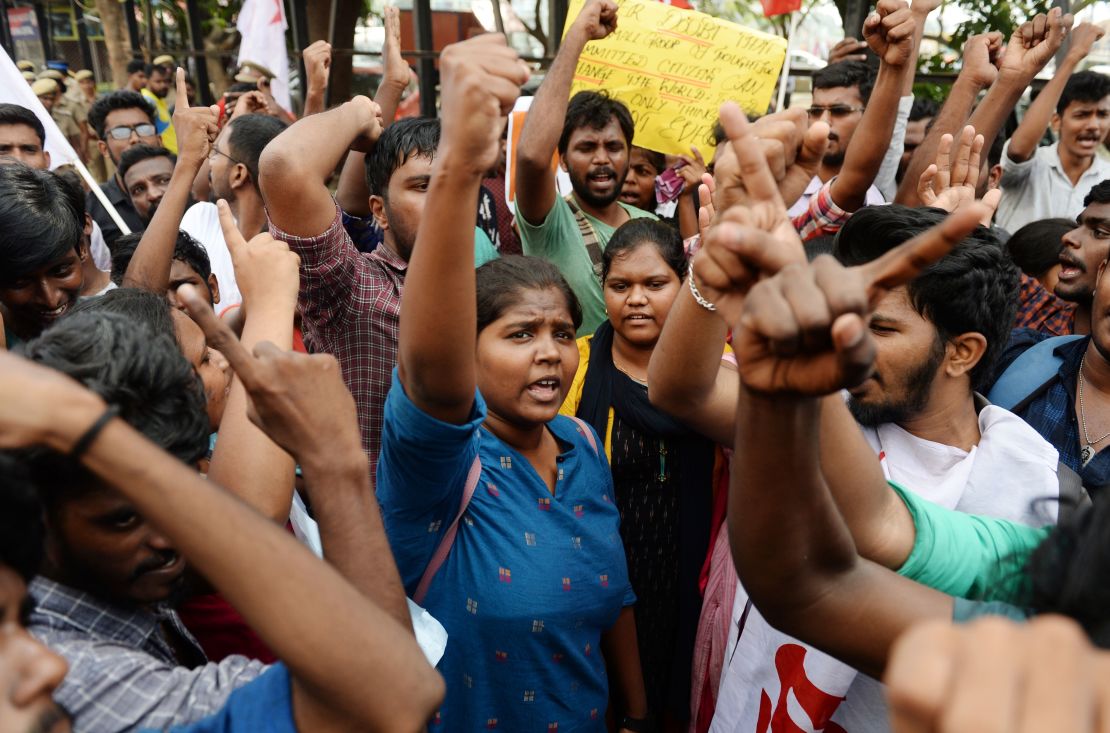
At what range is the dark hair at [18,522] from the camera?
85cm

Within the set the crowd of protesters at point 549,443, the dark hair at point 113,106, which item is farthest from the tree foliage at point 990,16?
the dark hair at point 113,106

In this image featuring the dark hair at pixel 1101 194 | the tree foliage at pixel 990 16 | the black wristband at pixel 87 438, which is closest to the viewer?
the black wristband at pixel 87 438

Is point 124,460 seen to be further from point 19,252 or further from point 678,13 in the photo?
point 678,13

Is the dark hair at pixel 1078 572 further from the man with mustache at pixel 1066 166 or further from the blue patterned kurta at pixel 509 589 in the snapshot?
the man with mustache at pixel 1066 166

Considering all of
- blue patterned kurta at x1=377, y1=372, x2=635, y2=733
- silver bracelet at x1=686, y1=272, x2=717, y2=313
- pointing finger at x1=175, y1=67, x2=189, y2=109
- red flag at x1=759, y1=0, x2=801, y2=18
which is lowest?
blue patterned kurta at x1=377, y1=372, x2=635, y2=733

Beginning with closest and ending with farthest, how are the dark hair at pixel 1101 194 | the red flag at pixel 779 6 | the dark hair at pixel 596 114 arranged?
the dark hair at pixel 1101 194 → the dark hair at pixel 596 114 → the red flag at pixel 779 6

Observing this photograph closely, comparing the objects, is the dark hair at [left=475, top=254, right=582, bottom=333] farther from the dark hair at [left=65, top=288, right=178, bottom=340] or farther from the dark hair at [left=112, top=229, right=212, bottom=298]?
the dark hair at [left=112, top=229, right=212, bottom=298]

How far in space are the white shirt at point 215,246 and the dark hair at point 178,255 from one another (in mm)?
157

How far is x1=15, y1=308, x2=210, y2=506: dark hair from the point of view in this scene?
44.0 inches

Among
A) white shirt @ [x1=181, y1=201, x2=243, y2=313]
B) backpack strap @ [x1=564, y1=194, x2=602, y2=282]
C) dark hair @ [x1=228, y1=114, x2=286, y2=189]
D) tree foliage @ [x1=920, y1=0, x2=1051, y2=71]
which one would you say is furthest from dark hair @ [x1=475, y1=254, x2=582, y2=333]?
tree foliage @ [x1=920, y1=0, x2=1051, y2=71]

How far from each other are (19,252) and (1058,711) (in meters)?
2.42

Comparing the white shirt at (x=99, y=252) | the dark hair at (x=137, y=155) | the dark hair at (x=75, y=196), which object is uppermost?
the dark hair at (x=75, y=196)

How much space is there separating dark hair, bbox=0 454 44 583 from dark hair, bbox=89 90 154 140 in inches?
197

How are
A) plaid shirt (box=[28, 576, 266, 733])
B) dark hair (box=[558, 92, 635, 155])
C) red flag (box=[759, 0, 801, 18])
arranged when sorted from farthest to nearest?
red flag (box=[759, 0, 801, 18])
dark hair (box=[558, 92, 635, 155])
plaid shirt (box=[28, 576, 266, 733])
